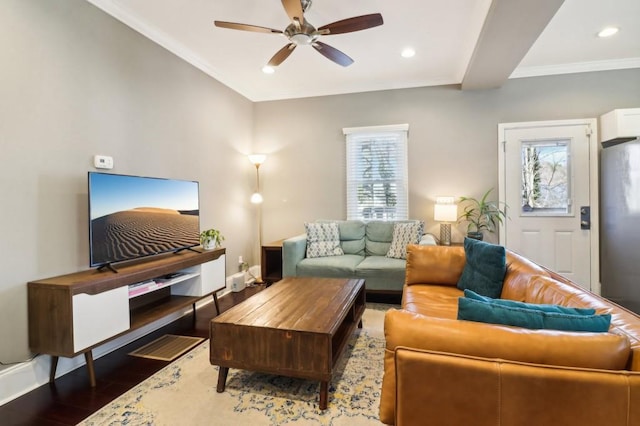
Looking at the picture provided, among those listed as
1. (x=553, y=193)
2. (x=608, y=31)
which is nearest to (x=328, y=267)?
(x=553, y=193)

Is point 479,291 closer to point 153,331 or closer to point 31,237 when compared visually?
point 153,331

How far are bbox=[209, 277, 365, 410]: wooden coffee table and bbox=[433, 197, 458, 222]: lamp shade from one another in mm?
2245

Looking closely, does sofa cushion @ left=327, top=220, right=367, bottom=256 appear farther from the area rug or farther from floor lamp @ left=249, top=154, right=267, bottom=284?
the area rug

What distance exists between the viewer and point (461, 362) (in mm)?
931

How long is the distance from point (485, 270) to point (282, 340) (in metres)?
1.55

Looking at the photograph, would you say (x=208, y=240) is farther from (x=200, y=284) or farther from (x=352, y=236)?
(x=352, y=236)

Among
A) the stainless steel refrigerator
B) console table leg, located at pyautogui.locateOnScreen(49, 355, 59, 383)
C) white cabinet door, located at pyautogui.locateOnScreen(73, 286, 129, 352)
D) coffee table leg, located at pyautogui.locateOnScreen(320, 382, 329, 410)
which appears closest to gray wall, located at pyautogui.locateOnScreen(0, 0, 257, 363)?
console table leg, located at pyautogui.locateOnScreen(49, 355, 59, 383)

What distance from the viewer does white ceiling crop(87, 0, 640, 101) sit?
2.62 metres

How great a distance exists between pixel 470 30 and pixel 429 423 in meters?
3.31

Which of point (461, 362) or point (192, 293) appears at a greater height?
point (461, 362)

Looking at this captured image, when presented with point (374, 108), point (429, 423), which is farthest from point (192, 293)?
point (374, 108)

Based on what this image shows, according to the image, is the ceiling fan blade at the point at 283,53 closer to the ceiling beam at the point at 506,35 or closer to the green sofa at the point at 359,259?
the ceiling beam at the point at 506,35

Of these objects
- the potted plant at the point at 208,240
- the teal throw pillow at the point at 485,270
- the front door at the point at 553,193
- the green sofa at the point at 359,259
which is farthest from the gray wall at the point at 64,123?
the front door at the point at 553,193

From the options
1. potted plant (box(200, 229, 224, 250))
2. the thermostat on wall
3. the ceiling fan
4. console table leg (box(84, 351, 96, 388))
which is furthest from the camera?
potted plant (box(200, 229, 224, 250))
